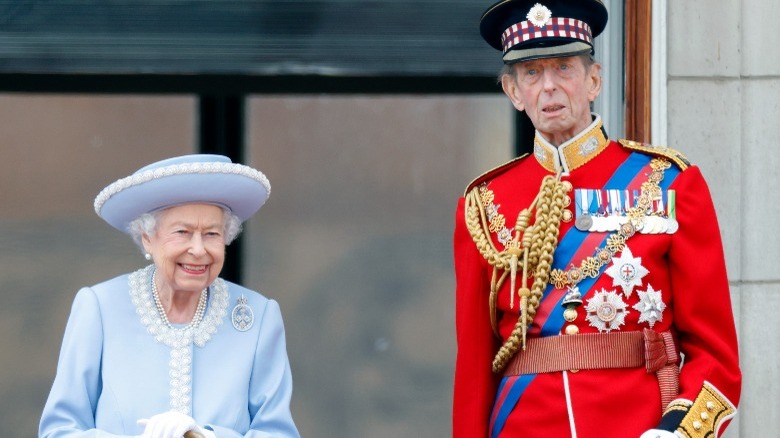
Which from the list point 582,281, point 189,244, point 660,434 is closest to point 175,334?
point 189,244

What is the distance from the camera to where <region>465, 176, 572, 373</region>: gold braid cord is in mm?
3752

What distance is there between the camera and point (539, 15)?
382 cm

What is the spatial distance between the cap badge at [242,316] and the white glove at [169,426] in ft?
1.24

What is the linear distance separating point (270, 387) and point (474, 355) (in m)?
0.55

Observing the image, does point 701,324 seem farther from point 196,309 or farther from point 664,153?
point 196,309

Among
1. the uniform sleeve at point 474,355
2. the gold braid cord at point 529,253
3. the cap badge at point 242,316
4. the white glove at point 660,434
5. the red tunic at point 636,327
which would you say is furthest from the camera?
the cap badge at point 242,316

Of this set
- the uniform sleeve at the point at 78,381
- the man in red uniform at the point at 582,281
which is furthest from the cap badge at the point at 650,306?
the uniform sleeve at the point at 78,381

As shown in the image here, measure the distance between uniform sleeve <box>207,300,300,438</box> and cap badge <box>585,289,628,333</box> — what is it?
2.79 feet

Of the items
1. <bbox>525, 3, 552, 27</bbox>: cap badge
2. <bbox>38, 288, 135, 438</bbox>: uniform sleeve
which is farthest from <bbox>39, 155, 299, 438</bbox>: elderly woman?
<bbox>525, 3, 552, 27</bbox>: cap badge

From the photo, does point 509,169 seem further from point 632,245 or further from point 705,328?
point 705,328

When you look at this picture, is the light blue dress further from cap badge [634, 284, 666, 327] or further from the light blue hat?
cap badge [634, 284, 666, 327]

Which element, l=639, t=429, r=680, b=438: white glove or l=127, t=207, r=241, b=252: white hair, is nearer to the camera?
l=639, t=429, r=680, b=438: white glove

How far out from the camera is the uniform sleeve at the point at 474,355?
3873mm

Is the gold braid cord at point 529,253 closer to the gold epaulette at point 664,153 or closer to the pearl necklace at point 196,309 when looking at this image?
the gold epaulette at point 664,153
